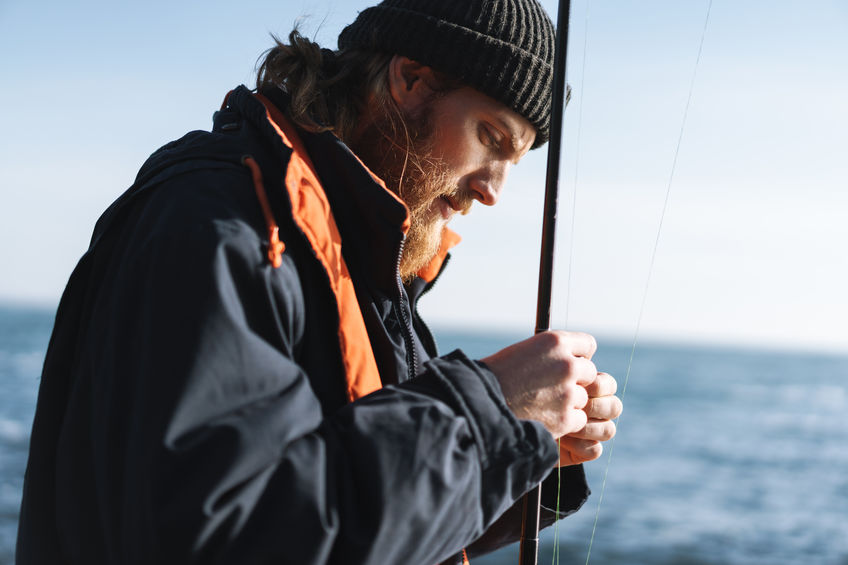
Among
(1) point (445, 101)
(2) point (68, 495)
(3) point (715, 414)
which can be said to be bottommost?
(2) point (68, 495)

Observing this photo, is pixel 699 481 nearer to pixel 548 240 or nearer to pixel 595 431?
pixel 595 431

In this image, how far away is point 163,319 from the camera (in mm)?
1341

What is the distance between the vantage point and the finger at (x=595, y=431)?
2.18 metres

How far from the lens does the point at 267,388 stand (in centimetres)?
138

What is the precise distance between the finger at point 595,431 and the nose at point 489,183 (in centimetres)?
70

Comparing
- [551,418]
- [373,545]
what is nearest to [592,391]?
[551,418]

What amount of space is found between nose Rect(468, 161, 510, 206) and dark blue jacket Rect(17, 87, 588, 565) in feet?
2.60

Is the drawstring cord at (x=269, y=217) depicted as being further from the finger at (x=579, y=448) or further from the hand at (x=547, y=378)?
the finger at (x=579, y=448)

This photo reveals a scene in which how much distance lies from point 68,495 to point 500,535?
145 cm

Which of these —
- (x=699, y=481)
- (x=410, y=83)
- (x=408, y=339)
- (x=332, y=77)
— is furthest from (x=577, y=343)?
(x=699, y=481)

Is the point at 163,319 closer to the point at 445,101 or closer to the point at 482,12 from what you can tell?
the point at 445,101

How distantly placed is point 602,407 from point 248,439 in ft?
3.59

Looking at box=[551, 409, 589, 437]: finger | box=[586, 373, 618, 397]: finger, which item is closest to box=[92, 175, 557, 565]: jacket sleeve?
box=[551, 409, 589, 437]: finger

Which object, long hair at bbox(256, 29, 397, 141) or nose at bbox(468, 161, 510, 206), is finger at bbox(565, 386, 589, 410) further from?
long hair at bbox(256, 29, 397, 141)
